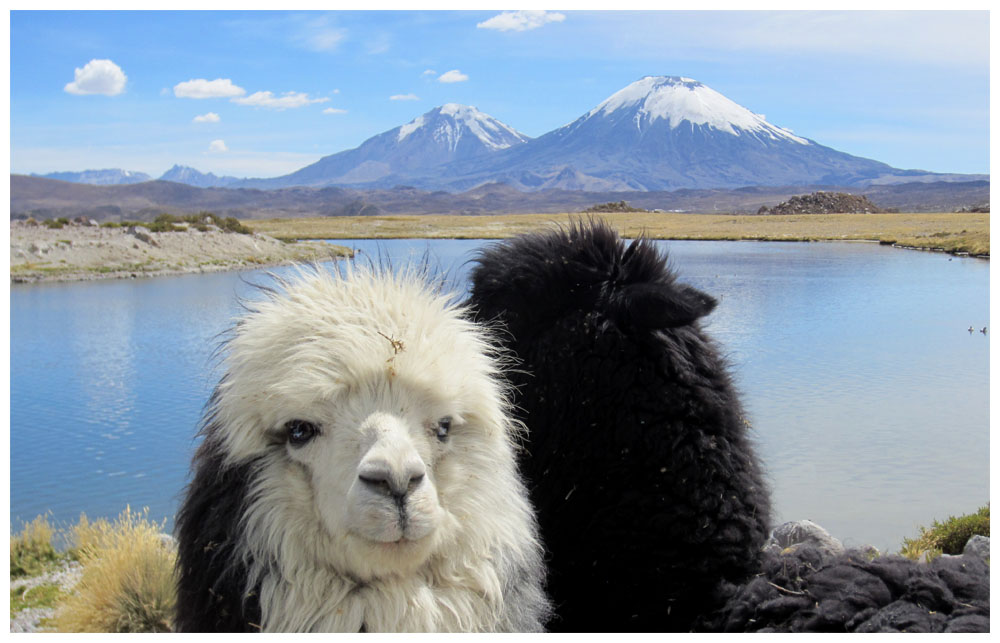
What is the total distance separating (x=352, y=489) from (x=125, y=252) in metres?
33.7

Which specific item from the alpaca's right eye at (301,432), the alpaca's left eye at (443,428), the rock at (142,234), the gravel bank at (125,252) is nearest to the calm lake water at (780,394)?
the alpaca's right eye at (301,432)

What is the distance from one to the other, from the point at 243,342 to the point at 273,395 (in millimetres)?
240

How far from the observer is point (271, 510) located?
6.39 feet

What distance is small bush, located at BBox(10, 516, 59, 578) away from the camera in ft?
19.0

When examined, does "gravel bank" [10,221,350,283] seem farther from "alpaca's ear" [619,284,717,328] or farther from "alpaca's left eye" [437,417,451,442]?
"alpaca's left eye" [437,417,451,442]

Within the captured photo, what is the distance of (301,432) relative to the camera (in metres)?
1.96

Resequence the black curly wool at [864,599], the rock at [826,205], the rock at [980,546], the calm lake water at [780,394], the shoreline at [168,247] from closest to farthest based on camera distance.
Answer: the black curly wool at [864,599] → the rock at [980,546] → the calm lake water at [780,394] → the shoreline at [168,247] → the rock at [826,205]

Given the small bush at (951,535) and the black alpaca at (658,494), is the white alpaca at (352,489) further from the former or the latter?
the small bush at (951,535)

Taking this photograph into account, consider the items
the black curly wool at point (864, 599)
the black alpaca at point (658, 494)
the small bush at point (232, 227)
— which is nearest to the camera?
the black curly wool at point (864, 599)

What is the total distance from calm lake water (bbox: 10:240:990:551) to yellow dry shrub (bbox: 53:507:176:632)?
2.77ft

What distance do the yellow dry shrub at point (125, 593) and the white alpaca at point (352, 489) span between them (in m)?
2.15

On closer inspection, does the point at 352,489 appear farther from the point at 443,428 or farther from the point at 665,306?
the point at 665,306

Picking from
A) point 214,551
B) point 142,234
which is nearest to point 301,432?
point 214,551

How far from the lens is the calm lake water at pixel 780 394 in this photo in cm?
769
